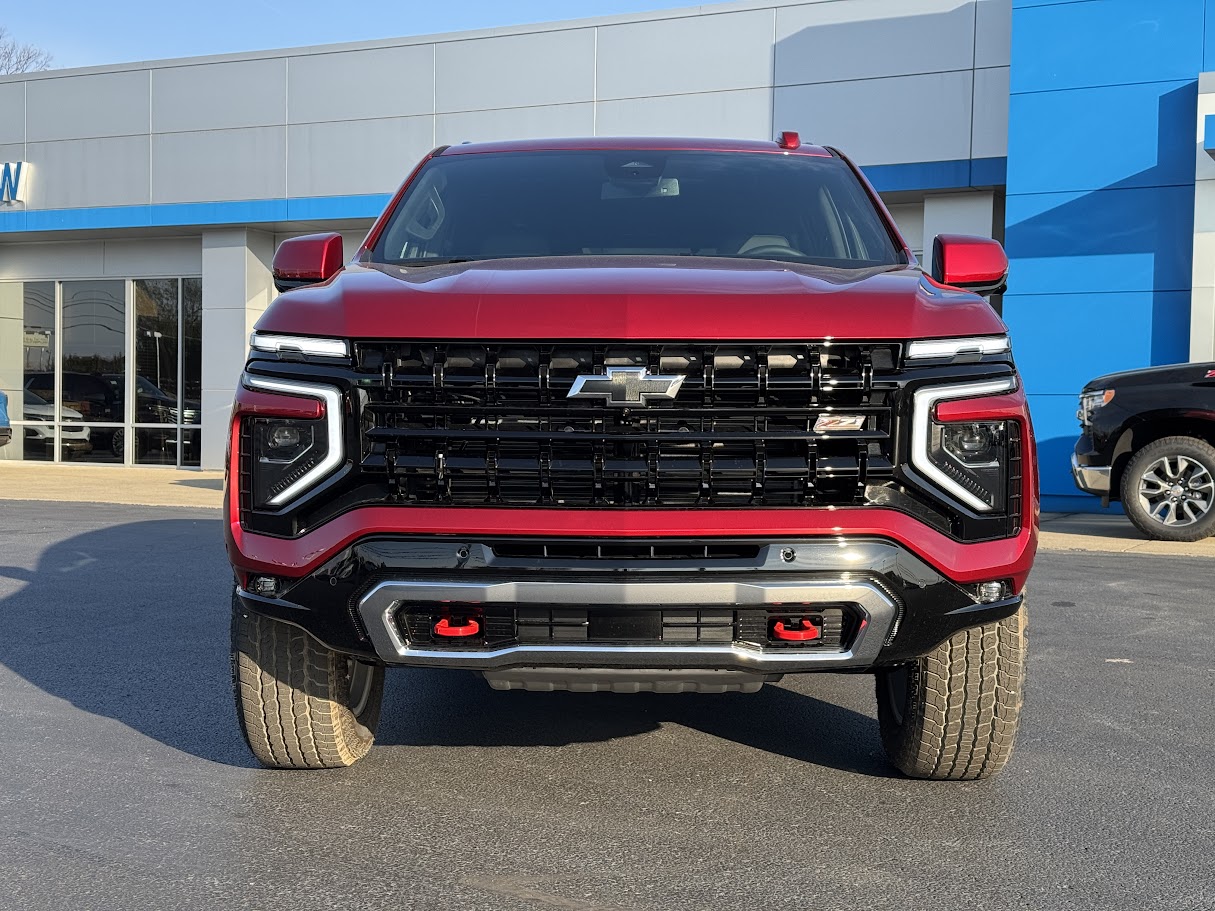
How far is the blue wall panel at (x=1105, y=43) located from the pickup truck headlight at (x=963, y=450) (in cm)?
1368

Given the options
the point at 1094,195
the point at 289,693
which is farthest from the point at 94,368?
the point at 289,693

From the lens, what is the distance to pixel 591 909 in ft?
9.41

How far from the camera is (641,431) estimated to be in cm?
319

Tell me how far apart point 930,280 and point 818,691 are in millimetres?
1958

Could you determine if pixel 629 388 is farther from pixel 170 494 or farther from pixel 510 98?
pixel 510 98

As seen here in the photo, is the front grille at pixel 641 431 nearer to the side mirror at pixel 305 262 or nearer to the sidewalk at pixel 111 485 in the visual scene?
the side mirror at pixel 305 262

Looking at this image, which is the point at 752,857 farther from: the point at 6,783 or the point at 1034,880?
the point at 6,783

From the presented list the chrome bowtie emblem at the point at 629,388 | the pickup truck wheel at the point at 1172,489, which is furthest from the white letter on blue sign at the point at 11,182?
the chrome bowtie emblem at the point at 629,388

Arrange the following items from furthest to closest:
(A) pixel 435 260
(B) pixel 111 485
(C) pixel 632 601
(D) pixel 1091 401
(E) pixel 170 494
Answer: (B) pixel 111 485, (E) pixel 170 494, (D) pixel 1091 401, (A) pixel 435 260, (C) pixel 632 601

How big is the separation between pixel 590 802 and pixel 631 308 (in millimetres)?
1400

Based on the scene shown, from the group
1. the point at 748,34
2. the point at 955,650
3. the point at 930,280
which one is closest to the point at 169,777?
the point at 955,650

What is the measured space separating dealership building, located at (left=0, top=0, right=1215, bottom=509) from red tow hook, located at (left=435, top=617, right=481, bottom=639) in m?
13.2

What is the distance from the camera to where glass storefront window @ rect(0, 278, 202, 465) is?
21.7 metres

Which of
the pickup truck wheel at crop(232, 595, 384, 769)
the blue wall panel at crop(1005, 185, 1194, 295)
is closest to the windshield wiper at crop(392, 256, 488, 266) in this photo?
the pickup truck wheel at crop(232, 595, 384, 769)
